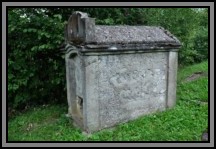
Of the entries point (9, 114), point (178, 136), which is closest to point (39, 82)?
point (9, 114)

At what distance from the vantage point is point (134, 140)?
7.31 meters

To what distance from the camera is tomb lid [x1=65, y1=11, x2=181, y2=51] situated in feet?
23.4

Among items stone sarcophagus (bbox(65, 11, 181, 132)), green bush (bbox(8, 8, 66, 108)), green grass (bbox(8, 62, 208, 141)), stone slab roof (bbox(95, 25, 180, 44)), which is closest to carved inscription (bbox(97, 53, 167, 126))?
stone sarcophagus (bbox(65, 11, 181, 132))

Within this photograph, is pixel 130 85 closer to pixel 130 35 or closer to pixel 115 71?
pixel 115 71

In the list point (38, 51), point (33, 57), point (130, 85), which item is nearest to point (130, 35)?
point (130, 85)

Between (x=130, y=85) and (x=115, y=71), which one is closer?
(x=115, y=71)

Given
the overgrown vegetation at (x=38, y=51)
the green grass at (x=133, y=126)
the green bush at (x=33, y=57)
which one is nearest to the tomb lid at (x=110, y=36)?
the overgrown vegetation at (x=38, y=51)

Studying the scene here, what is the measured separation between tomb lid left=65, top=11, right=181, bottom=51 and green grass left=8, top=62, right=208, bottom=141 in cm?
210

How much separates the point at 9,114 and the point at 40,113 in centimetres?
142

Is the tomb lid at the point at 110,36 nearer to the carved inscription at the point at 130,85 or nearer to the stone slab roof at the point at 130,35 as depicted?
the stone slab roof at the point at 130,35

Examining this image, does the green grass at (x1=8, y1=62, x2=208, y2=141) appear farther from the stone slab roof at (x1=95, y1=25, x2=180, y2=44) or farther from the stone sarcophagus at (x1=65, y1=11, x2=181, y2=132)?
the stone slab roof at (x1=95, y1=25, x2=180, y2=44)

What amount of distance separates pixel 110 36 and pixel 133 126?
2623 millimetres

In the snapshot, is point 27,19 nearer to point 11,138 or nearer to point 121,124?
point 11,138

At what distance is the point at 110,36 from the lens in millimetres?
7629
